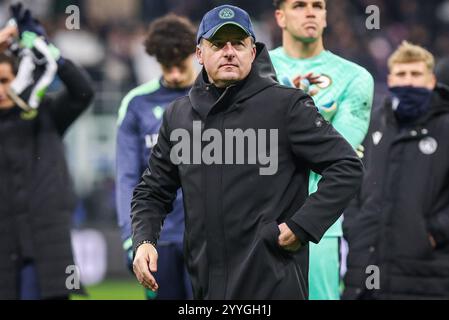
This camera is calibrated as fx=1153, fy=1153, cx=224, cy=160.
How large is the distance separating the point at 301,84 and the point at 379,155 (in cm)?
151

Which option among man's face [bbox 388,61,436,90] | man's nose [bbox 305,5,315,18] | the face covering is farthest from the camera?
man's face [bbox 388,61,436,90]

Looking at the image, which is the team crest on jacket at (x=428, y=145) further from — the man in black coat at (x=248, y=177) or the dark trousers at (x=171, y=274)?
the man in black coat at (x=248, y=177)

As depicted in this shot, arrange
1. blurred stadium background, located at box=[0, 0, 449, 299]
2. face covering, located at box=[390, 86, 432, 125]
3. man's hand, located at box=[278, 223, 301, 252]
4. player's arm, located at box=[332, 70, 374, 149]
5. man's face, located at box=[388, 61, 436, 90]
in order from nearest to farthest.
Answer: man's hand, located at box=[278, 223, 301, 252]
player's arm, located at box=[332, 70, 374, 149]
face covering, located at box=[390, 86, 432, 125]
man's face, located at box=[388, 61, 436, 90]
blurred stadium background, located at box=[0, 0, 449, 299]

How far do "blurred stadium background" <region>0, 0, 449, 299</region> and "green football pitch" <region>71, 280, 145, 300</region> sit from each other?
0.05 feet

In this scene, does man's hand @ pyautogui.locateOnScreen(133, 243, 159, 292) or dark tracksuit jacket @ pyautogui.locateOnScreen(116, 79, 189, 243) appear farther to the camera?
dark tracksuit jacket @ pyautogui.locateOnScreen(116, 79, 189, 243)

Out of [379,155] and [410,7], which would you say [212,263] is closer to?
[379,155]

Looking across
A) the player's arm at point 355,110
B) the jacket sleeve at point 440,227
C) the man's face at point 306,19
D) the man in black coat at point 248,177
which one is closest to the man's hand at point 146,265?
the man in black coat at point 248,177

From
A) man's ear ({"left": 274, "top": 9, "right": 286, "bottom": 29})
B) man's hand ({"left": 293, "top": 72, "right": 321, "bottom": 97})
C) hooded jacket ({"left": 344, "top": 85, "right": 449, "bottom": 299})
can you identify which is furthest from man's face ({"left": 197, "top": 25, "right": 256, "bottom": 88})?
hooded jacket ({"left": 344, "top": 85, "right": 449, "bottom": 299})

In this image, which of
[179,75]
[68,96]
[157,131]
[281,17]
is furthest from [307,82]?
[68,96]

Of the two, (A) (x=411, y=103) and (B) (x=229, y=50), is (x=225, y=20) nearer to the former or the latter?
(B) (x=229, y=50)

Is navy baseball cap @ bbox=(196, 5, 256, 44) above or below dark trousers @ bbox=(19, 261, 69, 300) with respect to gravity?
above

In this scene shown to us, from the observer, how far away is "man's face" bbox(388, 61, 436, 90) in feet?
27.5

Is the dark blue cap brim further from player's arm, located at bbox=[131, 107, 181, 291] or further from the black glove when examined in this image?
the black glove

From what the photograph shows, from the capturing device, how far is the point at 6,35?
798 centimetres
